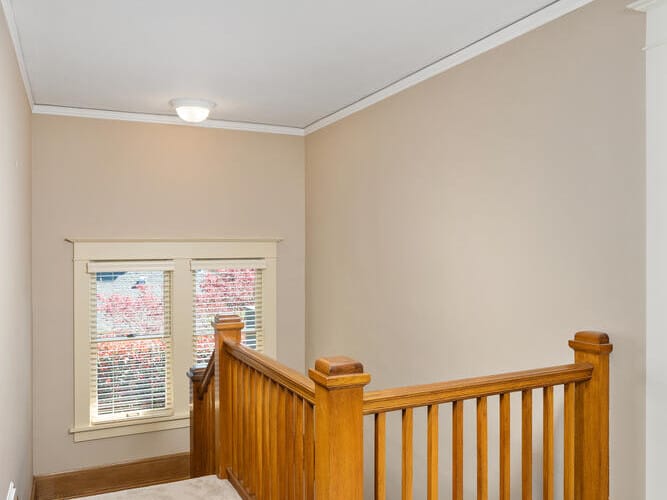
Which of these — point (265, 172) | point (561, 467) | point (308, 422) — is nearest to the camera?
point (308, 422)

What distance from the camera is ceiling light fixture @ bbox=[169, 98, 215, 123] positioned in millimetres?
4125

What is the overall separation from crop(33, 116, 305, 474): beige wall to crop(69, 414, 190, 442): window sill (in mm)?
50

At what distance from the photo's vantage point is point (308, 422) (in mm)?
1931

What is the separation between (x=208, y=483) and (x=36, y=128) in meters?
3.00

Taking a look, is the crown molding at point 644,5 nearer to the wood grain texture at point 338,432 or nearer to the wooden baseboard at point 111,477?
the wood grain texture at point 338,432

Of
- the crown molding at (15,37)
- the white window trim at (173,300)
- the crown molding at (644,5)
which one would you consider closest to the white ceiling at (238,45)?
the crown molding at (15,37)

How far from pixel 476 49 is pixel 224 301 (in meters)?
3.04

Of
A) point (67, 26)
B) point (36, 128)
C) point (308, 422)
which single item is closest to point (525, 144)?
point (308, 422)

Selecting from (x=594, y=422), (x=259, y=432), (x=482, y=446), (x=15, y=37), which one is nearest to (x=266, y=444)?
(x=259, y=432)

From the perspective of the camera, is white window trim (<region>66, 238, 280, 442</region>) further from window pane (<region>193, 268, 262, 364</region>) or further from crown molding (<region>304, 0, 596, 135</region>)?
crown molding (<region>304, 0, 596, 135</region>)

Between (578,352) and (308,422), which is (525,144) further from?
(308,422)

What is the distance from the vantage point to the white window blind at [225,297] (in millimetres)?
4871

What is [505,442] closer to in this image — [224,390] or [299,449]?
[299,449]

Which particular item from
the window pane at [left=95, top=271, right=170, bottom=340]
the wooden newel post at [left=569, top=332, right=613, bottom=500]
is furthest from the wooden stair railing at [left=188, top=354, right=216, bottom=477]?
the wooden newel post at [left=569, top=332, right=613, bottom=500]
